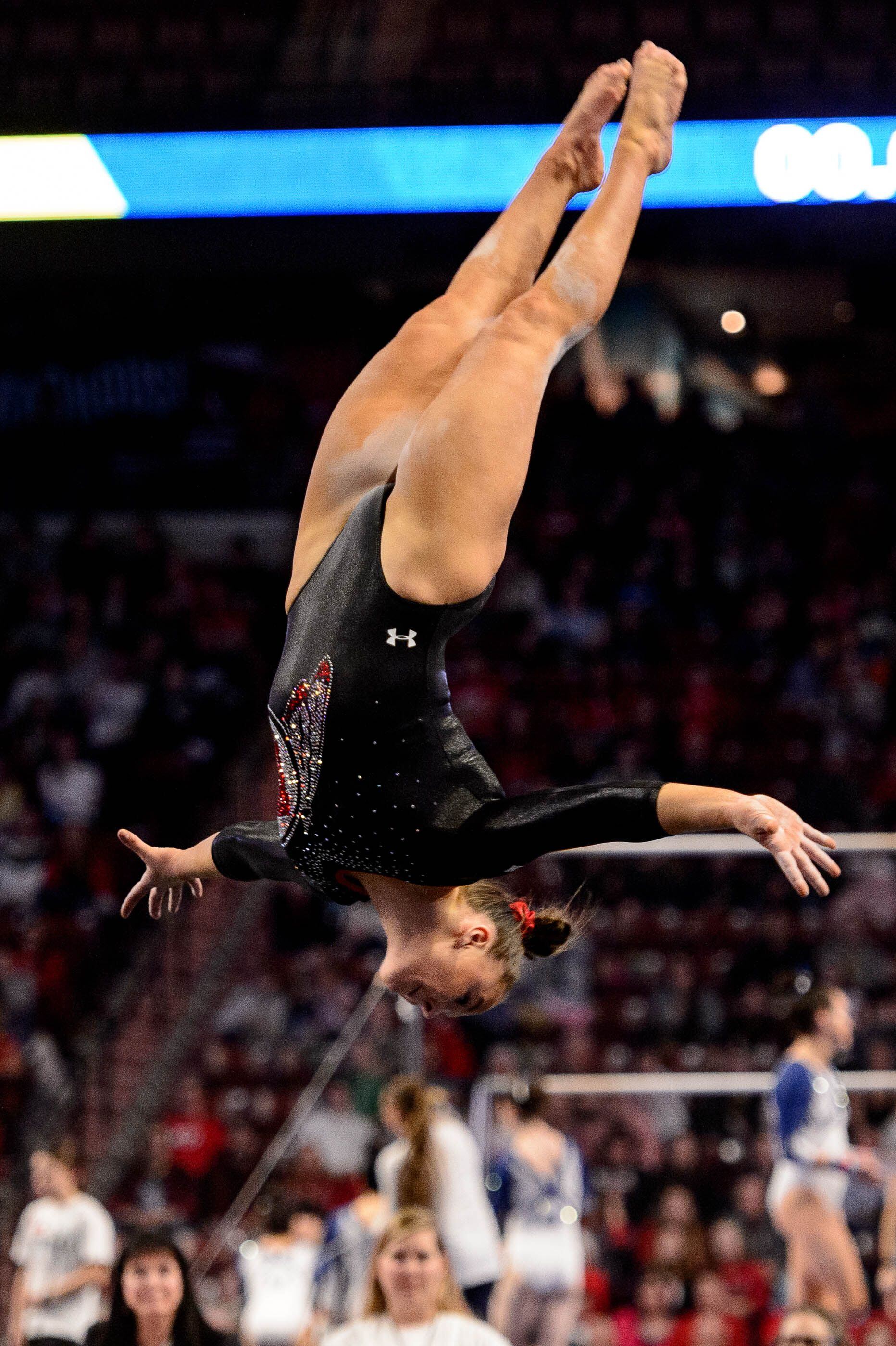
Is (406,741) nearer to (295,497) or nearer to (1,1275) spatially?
(1,1275)

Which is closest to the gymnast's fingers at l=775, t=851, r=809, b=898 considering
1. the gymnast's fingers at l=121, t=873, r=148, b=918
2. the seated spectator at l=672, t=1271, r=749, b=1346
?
the gymnast's fingers at l=121, t=873, r=148, b=918

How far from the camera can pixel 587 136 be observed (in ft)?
11.5

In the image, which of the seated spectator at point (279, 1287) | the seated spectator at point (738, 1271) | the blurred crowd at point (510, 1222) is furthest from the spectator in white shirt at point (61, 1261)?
the seated spectator at point (738, 1271)

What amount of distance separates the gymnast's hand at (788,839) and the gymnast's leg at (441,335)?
3.59 ft

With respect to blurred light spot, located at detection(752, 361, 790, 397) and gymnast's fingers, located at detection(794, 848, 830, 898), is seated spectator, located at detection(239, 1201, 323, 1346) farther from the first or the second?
blurred light spot, located at detection(752, 361, 790, 397)

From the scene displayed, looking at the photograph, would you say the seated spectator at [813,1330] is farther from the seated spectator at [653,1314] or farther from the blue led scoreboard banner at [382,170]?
the blue led scoreboard banner at [382,170]

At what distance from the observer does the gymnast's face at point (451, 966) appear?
2.89 m

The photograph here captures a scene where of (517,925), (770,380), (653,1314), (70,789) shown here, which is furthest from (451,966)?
(770,380)

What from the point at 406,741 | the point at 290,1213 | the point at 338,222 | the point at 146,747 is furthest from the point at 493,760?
the point at 406,741

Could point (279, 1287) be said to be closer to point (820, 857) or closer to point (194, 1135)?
point (194, 1135)

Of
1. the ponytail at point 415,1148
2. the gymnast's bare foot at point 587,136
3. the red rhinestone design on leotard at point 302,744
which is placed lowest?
the ponytail at point 415,1148

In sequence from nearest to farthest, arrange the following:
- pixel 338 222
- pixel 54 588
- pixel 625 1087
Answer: pixel 625 1087, pixel 338 222, pixel 54 588

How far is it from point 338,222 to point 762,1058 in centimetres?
429

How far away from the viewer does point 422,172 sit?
7422mm
